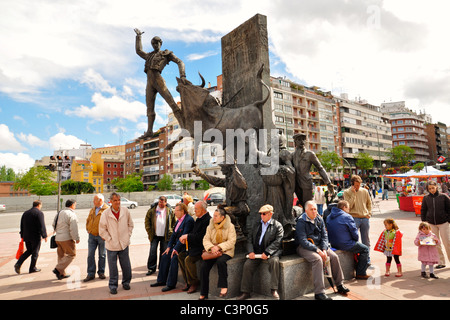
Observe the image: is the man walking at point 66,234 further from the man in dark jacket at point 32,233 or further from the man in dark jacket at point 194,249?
the man in dark jacket at point 194,249

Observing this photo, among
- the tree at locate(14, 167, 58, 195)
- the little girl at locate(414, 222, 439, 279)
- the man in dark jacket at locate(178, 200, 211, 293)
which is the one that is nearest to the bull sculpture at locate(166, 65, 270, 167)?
the man in dark jacket at locate(178, 200, 211, 293)

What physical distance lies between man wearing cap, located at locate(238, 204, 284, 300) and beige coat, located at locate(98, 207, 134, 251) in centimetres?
226

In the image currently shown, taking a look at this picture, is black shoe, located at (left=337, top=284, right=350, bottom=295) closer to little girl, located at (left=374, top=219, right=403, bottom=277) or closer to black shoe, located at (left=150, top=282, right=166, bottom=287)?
little girl, located at (left=374, top=219, right=403, bottom=277)

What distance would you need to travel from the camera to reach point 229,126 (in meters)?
6.26

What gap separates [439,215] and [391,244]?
1310mm

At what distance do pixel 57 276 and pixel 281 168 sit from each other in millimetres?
5161

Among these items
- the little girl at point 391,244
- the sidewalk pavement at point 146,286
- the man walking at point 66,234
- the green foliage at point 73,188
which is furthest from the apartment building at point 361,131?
the man walking at point 66,234

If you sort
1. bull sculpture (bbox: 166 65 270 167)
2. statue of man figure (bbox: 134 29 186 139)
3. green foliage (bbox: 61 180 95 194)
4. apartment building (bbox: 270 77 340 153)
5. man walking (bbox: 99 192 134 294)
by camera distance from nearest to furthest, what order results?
1. man walking (bbox: 99 192 134 294)
2. bull sculpture (bbox: 166 65 270 167)
3. statue of man figure (bbox: 134 29 186 139)
4. green foliage (bbox: 61 180 95 194)
5. apartment building (bbox: 270 77 340 153)

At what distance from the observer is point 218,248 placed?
4777 mm

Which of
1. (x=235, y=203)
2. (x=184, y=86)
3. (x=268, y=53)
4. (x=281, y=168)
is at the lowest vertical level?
(x=235, y=203)

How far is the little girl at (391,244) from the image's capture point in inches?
225

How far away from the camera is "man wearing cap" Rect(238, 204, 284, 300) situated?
15.0 feet
